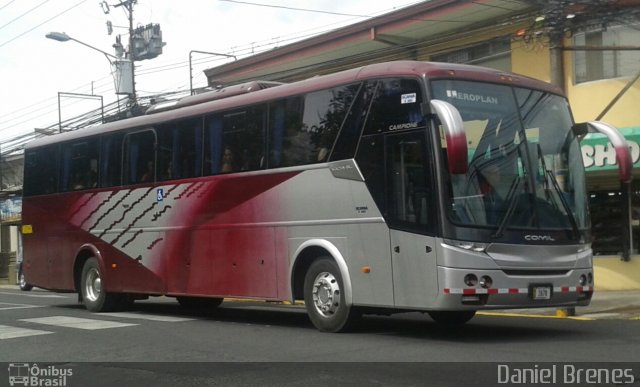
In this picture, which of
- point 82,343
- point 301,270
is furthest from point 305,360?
point 82,343

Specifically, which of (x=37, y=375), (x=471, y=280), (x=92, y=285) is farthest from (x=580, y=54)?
(x=37, y=375)

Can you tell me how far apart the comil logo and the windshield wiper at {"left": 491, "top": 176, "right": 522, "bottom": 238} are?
5.07 m

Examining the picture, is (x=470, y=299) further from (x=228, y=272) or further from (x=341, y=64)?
(x=341, y=64)

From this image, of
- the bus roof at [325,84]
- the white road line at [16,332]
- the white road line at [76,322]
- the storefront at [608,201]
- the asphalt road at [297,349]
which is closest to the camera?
the asphalt road at [297,349]

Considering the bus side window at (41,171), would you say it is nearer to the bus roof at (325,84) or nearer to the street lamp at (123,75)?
the bus roof at (325,84)

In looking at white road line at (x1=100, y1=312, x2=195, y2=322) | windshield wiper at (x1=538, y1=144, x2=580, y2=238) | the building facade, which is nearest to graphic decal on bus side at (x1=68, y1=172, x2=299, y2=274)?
white road line at (x1=100, y1=312, x2=195, y2=322)

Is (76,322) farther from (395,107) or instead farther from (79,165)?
(395,107)

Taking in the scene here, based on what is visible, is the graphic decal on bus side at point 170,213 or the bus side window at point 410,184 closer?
the bus side window at point 410,184

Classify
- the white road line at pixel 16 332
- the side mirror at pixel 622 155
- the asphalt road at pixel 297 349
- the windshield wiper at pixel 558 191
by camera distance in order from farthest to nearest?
the white road line at pixel 16 332 < the side mirror at pixel 622 155 < the windshield wiper at pixel 558 191 < the asphalt road at pixel 297 349

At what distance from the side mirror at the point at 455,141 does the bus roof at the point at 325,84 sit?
0.96 meters

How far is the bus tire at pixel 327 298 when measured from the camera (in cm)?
1005

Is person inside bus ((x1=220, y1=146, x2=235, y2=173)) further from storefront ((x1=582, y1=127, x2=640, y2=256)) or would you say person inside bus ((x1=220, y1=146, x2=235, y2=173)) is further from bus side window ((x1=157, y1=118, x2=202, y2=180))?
storefront ((x1=582, y1=127, x2=640, y2=256))

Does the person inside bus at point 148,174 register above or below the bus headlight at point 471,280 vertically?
above

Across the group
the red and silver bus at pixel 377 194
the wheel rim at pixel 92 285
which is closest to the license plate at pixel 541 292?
the red and silver bus at pixel 377 194
